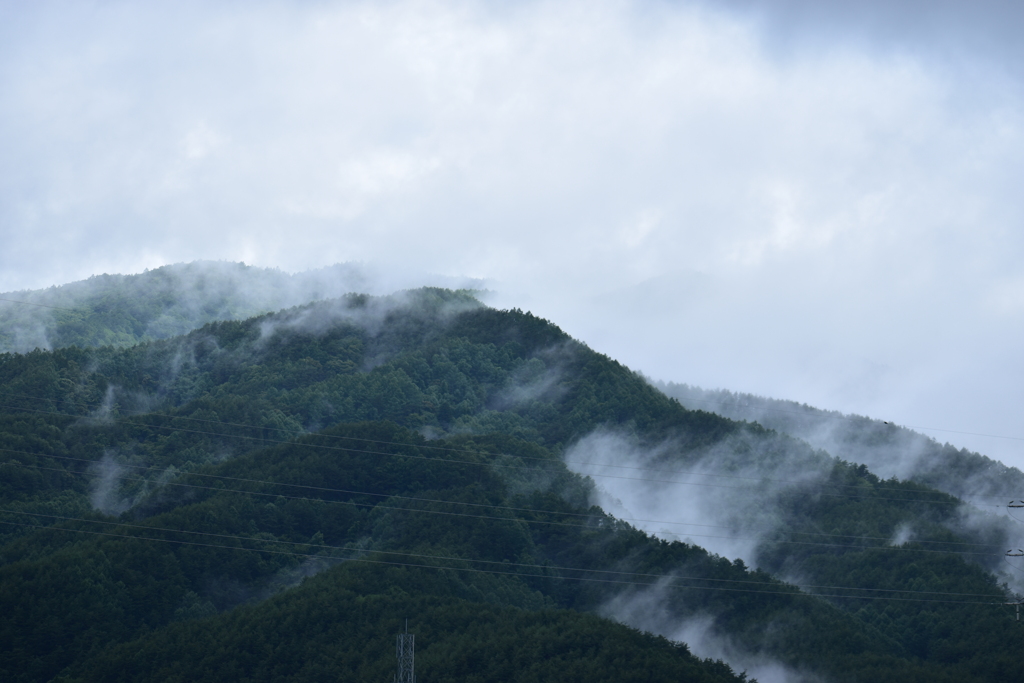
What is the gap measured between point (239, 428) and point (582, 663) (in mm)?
64893

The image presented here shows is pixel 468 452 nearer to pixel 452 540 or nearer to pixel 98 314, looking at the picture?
pixel 452 540

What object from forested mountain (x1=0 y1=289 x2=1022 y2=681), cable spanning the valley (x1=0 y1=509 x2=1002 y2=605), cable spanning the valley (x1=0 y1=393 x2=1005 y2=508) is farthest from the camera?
cable spanning the valley (x1=0 y1=393 x2=1005 y2=508)

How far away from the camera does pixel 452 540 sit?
88.7 meters

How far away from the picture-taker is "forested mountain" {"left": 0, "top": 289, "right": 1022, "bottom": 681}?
230 feet

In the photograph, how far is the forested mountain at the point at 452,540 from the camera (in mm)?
70250

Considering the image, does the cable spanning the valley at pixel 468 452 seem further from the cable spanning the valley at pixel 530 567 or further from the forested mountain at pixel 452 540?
the cable spanning the valley at pixel 530 567

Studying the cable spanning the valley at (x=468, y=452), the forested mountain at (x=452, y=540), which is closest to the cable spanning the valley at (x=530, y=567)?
the forested mountain at (x=452, y=540)

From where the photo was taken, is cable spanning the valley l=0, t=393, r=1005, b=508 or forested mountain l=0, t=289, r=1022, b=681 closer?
forested mountain l=0, t=289, r=1022, b=681

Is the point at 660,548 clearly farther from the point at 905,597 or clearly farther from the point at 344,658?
the point at 344,658

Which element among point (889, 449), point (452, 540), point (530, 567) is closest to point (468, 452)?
point (452, 540)

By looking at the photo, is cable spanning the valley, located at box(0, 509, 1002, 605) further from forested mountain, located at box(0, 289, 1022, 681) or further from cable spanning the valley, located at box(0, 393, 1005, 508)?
cable spanning the valley, located at box(0, 393, 1005, 508)

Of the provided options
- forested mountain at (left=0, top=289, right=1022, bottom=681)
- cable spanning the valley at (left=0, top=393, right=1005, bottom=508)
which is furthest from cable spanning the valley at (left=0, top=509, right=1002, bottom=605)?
cable spanning the valley at (left=0, top=393, right=1005, bottom=508)

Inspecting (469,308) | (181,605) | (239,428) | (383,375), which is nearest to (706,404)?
(469,308)

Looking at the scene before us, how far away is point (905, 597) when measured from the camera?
8681 centimetres
